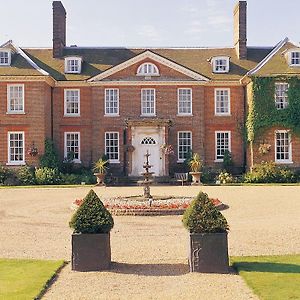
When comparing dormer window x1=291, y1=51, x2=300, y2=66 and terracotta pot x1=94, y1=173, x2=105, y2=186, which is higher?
dormer window x1=291, y1=51, x2=300, y2=66

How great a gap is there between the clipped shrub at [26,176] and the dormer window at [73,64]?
7656 millimetres

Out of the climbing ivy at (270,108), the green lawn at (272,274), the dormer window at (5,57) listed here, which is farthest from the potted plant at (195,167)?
the green lawn at (272,274)

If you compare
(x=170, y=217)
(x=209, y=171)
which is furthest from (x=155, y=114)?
(x=170, y=217)

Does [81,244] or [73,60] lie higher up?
[73,60]

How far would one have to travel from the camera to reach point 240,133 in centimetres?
3431

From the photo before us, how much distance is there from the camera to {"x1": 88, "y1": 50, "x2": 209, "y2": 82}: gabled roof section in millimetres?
33469

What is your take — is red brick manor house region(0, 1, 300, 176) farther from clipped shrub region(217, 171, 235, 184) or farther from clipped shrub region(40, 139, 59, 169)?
clipped shrub region(217, 171, 235, 184)

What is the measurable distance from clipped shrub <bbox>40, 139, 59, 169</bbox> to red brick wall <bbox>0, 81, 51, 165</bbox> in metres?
0.31

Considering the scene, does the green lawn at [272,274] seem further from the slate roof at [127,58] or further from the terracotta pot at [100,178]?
the slate roof at [127,58]

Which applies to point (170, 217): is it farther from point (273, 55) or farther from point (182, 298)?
point (273, 55)

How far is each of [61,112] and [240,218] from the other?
21.1 metres

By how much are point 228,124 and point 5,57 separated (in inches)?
596

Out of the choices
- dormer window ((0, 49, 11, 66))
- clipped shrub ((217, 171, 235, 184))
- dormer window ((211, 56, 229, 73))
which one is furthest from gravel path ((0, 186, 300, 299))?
dormer window ((211, 56, 229, 73))

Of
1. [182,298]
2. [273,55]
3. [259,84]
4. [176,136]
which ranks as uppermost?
[273,55]
